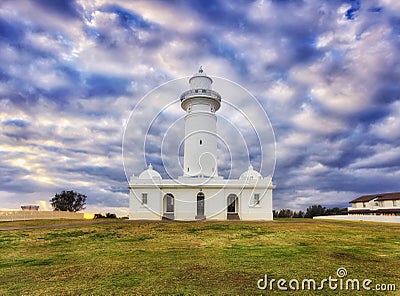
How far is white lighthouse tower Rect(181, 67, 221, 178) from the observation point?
2692cm

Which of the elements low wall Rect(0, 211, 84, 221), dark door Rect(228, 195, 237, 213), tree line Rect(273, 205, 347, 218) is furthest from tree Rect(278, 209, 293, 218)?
low wall Rect(0, 211, 84, 221)

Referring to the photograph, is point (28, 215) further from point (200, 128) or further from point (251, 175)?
point (251, 175)

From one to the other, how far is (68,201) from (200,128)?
1027 inches

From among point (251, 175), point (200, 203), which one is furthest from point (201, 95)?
point (200, 203)

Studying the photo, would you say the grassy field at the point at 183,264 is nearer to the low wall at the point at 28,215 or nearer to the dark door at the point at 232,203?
the dark door at the point at 232,203

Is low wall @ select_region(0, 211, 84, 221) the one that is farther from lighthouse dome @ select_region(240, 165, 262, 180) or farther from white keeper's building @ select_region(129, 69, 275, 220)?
lighthouse dome @ select_region(240, 165, 262, 180)

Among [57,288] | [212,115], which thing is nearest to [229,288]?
[57,288]

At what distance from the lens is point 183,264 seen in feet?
24.3

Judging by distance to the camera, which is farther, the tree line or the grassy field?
the tree line

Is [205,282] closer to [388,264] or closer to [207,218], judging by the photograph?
[388,264]

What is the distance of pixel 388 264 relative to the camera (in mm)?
7641

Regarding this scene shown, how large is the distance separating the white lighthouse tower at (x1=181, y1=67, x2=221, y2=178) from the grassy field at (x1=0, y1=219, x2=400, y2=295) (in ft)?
48.6

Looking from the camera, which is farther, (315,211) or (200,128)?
(315,211)

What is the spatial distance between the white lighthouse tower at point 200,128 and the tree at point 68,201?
2346 centimetres
